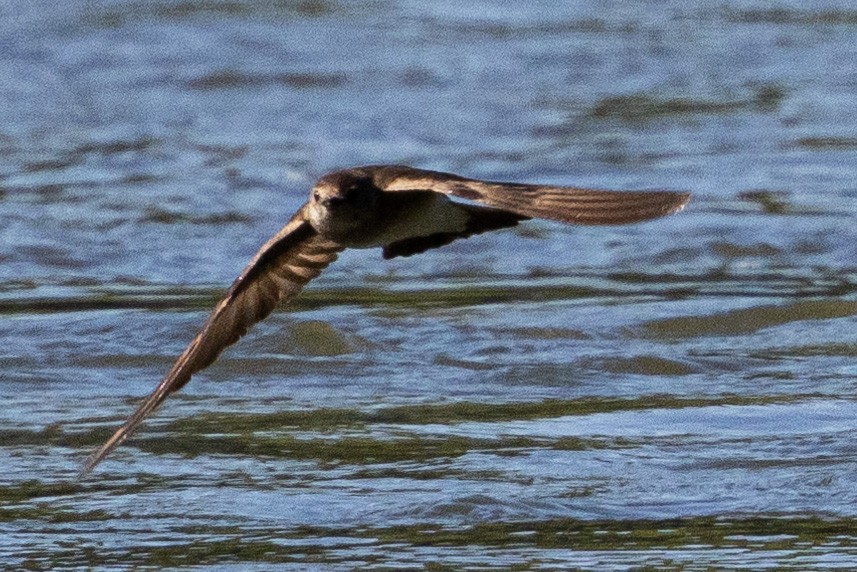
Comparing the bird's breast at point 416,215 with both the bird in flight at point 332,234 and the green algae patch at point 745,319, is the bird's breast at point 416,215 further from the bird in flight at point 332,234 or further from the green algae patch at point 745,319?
the green algae patch at point 745,319

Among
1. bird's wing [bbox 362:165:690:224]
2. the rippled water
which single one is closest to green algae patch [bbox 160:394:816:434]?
the rippled water

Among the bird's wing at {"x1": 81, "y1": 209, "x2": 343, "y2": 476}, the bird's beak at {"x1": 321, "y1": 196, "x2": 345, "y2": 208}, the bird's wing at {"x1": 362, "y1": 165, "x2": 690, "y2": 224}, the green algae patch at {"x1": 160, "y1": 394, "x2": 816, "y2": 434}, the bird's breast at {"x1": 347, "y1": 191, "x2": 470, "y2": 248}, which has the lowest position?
the green algae patch at {"x1": 160, "y1": 394, "x2": 816, "y2": 434}

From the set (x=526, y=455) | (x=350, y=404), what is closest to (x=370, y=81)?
(x=350, y=404)

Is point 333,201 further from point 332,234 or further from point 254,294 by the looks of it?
point 254,294

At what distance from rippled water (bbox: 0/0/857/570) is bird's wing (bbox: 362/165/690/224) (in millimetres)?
1028

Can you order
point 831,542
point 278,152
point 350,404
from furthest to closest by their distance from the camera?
1. point 278,152
2. point 350,404
3. point 831,542

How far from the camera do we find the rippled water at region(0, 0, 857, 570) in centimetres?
536

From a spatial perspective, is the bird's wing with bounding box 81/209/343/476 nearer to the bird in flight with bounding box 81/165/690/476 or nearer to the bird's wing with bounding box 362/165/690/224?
the bird in flight with bounding box 81/165/690/476

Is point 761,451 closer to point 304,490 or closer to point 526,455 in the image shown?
point 526,455

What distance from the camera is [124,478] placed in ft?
19.0

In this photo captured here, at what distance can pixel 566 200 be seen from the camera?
4266mm

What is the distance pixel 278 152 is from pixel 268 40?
9.14 ft

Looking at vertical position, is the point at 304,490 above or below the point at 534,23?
below

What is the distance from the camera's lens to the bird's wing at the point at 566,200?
13.4 ft
